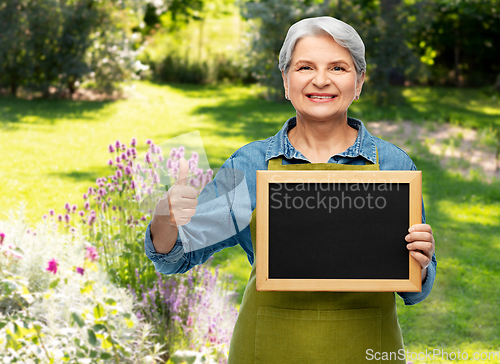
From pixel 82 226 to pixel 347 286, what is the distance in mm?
3259

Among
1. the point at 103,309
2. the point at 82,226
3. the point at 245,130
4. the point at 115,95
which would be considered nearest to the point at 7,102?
the point at 115,95

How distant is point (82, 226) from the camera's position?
427 centimetres

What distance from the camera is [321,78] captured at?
1.58 m

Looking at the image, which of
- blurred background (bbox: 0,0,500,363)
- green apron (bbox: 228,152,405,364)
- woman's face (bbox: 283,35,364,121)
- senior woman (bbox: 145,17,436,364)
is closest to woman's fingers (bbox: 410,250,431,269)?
senior woman (bbox: 145,17,436,364)

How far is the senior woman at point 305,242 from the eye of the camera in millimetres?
1595

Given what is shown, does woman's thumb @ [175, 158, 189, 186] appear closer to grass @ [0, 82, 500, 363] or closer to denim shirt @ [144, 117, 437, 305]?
denim shirt @ [144, 117, 437, 305]

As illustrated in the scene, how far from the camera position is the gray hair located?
156 cm

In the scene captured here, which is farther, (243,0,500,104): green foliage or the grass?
(243,0,500,104): green foliage

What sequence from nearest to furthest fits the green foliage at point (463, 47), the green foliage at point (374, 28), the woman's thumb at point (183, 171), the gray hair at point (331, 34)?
the woman's thumb at point (183, 171)
the gray hair at point (331, 34)
the green foliage at point (374, 28)
the green foliage at point (463, 47)

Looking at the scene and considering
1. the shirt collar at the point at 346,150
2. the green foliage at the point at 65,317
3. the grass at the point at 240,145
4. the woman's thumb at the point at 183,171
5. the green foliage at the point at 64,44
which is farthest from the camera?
the green foliage at the point at 64,44

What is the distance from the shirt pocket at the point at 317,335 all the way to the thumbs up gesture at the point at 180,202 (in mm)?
429

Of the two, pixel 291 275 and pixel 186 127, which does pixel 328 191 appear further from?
pixel 186 127

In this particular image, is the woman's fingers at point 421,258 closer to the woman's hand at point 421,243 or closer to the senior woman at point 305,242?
the woman's hand at point 421,243

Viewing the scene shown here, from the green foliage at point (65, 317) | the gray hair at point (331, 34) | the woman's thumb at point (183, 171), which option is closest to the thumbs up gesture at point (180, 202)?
the woman's thumb at point (183, 171)
